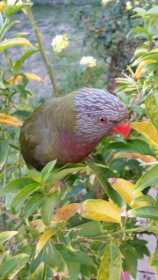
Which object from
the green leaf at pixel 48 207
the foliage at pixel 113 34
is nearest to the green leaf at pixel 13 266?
the green leaf at pixel 48 207

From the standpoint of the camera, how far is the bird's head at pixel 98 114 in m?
0.74

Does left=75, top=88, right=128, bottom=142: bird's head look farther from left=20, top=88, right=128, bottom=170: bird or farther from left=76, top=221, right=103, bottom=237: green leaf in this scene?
left=76, top=221, right=103, bottom=237: green leaf

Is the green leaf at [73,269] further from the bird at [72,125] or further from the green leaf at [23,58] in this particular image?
the green leaf at [23,58]

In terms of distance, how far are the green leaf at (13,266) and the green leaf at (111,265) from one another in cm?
15

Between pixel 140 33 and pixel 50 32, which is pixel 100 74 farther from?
pixel 140 33

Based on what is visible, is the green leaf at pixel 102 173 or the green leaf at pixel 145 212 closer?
the green leaf at pixel 145 212

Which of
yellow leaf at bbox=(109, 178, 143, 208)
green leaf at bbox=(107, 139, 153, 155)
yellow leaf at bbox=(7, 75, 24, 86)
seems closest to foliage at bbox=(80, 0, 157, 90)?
yellow leaf at bbox=(7, 75, 24, 86)

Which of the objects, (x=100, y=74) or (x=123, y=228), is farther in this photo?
(x=100, y=74)

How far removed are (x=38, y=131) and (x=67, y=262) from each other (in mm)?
221

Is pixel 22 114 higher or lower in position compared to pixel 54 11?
higher

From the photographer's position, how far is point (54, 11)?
17.6 ft

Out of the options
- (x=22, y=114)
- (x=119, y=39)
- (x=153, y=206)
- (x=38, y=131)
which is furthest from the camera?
(x=119, y=39)

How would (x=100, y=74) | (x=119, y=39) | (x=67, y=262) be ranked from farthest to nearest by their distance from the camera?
(x=100, y=74) → (x=119, y=39) → (x=67, y=262)

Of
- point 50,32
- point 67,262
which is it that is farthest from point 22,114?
point 50,32
